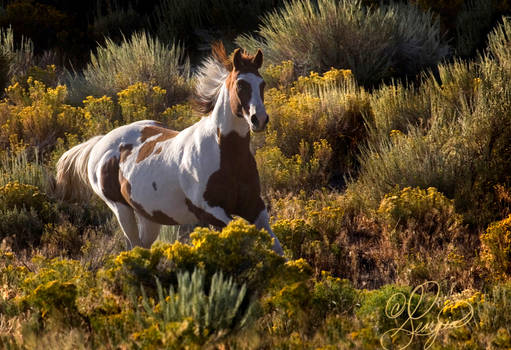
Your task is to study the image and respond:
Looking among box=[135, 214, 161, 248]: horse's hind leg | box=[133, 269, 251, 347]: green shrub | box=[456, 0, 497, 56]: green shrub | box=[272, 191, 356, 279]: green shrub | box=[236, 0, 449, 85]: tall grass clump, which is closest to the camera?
box=[133, 269, 251, 347]: green shrub

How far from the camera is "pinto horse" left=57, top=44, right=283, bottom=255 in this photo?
520 centimetres

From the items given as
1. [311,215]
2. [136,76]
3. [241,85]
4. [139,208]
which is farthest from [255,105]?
[136,76]

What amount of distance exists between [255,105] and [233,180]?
0.58 metres

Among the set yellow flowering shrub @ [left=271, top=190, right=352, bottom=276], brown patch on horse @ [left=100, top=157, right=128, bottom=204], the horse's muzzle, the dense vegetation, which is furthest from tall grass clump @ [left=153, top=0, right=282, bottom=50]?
the horse's muzzle

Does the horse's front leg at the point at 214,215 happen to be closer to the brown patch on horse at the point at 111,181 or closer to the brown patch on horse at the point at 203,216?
the brown patch on horse at the point at 203,216

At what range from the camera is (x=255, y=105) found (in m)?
4.94

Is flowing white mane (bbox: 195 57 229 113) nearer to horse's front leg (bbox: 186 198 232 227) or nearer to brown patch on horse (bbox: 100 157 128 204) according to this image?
horse's front leg (bbox: 186 198 232 227)

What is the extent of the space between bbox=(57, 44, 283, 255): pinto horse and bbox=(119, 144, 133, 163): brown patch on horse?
0.01 metres

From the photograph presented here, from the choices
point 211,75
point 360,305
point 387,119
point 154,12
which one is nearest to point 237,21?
point 154,12

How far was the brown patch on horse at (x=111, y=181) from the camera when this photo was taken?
6.12 metres

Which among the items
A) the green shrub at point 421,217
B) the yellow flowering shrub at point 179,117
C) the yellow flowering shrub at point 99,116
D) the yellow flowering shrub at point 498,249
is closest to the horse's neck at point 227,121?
the green shrub at point 421,217

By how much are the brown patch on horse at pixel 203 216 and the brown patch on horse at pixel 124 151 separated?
0.85 m

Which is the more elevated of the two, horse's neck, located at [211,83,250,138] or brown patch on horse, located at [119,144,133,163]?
horse's neck, located at [211,83,250,138]

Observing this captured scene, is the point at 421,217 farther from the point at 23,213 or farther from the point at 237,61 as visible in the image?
the point at 23,213
